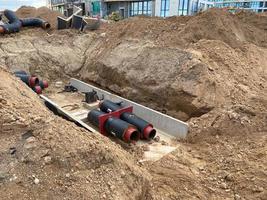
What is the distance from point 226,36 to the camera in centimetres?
830

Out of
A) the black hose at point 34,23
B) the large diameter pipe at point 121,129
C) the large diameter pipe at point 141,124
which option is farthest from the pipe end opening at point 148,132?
the black hose at point 34,23

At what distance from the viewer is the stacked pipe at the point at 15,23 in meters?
11.2

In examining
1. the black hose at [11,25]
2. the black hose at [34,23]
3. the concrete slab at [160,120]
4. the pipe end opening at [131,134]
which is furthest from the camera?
the black hose at [34,23]

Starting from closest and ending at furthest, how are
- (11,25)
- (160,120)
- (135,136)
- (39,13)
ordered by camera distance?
(135,136)
(160,120)
(11,25)
(39,13)

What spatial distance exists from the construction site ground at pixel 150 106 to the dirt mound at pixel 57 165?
1 centimetres

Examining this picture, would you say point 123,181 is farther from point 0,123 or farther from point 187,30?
point 187,30

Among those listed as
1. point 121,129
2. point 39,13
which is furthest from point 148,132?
point 39,13

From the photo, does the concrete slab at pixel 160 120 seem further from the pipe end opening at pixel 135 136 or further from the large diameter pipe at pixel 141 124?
the pipe end opening at pixel 135 136

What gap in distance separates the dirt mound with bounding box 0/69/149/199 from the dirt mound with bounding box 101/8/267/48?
5642mm

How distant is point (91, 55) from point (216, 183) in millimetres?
8113

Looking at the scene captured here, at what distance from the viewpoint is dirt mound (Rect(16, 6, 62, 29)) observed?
1468 centimetres

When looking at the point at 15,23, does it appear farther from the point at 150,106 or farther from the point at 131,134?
the point at 131,134

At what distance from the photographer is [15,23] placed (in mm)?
11547

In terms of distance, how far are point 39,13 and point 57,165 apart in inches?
572
